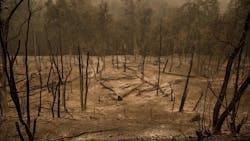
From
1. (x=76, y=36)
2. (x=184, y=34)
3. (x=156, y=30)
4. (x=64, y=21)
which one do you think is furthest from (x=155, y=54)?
(x=64, y=21)

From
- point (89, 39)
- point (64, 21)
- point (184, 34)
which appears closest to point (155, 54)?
point (184, 34)

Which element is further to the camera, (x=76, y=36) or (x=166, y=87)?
(x=76, y=36)

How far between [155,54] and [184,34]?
11.5 ft

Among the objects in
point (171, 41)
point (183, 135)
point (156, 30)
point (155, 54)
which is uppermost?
point (156, 30)

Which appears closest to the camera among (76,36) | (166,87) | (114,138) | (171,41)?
(114,138)

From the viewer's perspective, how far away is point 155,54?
47.3ft

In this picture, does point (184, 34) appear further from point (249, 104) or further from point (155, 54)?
point (249, 104)

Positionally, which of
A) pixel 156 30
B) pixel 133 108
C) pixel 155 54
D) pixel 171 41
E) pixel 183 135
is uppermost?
pixel 156 30

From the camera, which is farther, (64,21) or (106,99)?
(64,21)

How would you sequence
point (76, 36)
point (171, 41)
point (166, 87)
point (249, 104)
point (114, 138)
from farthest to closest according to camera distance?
1. point (76, 36)
2. point (171, 41)
3. point (166, 87)
4. point (249, 104)
5. point (114, 138)

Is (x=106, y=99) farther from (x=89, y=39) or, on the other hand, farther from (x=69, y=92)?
(x=89, y=39)

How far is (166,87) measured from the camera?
313 inches

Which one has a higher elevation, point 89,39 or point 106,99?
point 89,39

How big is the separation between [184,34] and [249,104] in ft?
22.2
